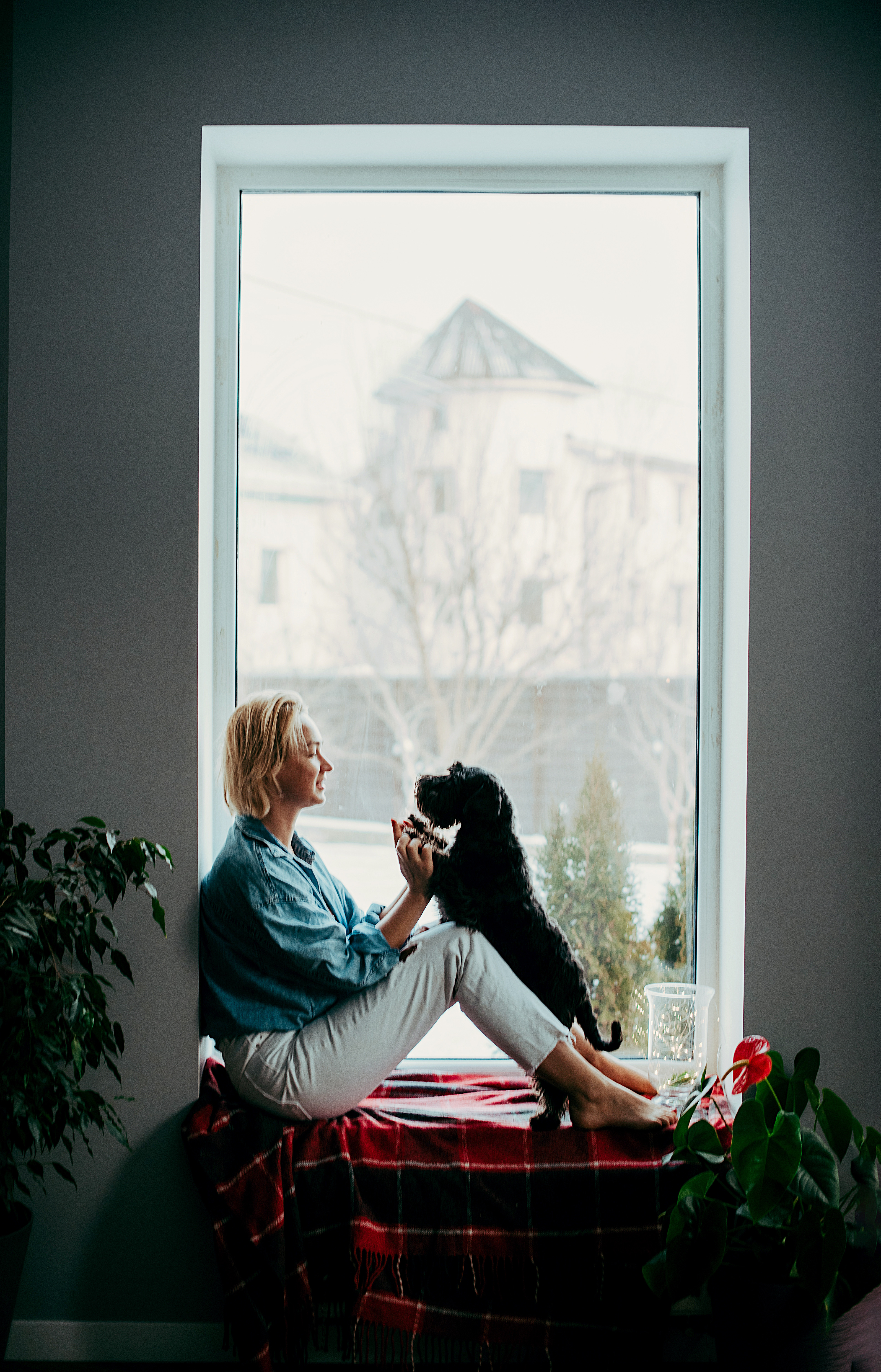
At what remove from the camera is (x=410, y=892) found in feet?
5.91

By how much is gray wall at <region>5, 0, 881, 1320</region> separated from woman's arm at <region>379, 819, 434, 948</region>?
1.30 ft

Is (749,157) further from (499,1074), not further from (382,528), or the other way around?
(499,1074)

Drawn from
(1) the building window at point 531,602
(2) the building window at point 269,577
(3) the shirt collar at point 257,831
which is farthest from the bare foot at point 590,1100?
(2) the building window at point 269,577

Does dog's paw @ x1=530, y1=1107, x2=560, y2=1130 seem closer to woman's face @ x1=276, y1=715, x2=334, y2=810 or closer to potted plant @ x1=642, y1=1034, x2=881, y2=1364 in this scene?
potted plant @ x1=642, y1=1034, x2=881, y2=1364

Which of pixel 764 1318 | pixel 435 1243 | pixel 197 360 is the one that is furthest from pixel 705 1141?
pixel 197 360

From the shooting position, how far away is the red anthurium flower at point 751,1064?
1552 mm

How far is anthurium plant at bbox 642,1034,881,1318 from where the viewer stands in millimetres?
1362

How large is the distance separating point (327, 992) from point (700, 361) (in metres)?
1.57

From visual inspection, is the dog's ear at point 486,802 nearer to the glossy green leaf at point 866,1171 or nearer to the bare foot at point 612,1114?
the bare foot at point 612,1114

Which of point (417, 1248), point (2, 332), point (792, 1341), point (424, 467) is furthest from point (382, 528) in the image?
point (792, 1341)

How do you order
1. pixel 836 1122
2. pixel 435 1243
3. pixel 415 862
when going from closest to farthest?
1. pixel 836 1122
2. pixel 435 1243
3. pixel 415 862

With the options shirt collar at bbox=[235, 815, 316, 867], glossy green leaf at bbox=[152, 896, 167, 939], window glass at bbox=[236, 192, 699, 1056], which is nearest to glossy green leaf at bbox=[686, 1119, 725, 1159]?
window glass at bbox=[236, 192, 699, 1056]

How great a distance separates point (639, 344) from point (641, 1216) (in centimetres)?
177

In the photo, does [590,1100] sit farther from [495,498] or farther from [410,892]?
[495,498]
